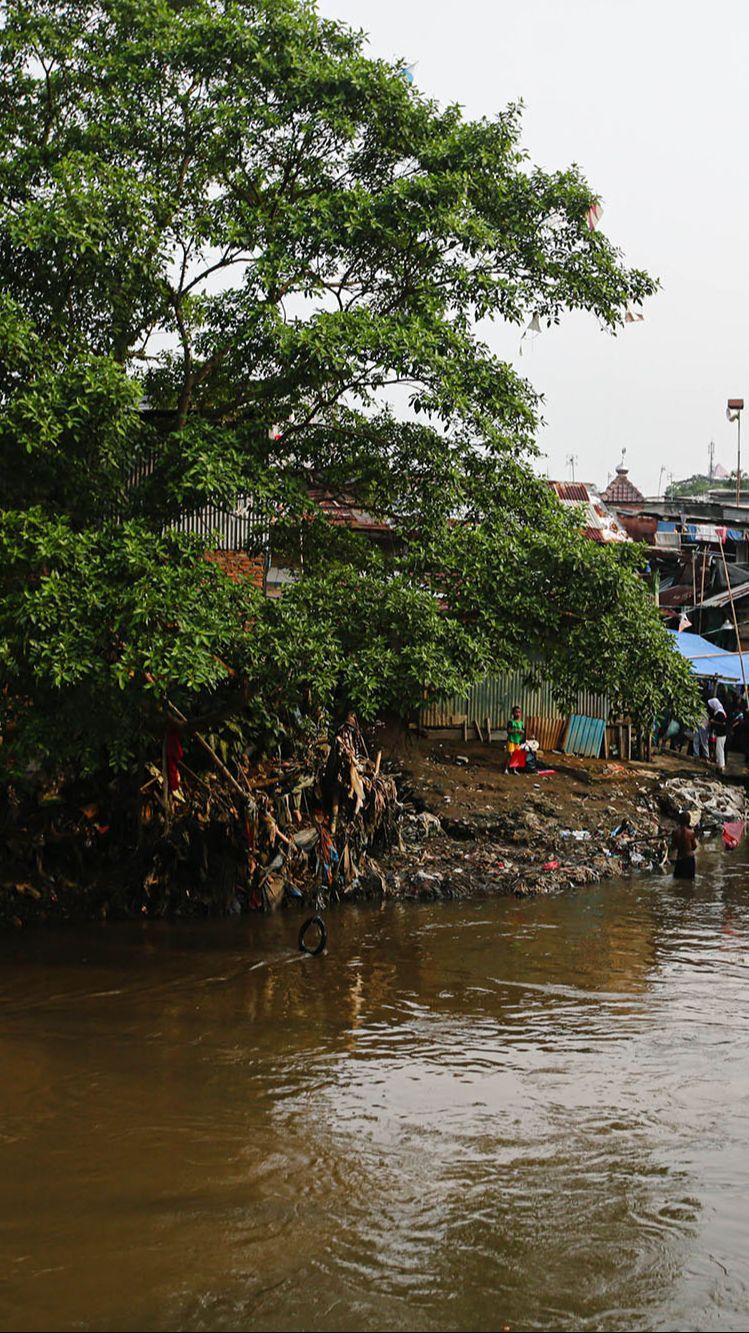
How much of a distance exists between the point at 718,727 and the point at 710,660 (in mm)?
1646

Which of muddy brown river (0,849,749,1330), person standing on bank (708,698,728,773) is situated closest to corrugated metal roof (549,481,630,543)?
person standing on bank (708,698,728,773)

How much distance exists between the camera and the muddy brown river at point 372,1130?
19.6 feet

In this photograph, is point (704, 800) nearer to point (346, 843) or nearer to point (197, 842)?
point (346, 843)

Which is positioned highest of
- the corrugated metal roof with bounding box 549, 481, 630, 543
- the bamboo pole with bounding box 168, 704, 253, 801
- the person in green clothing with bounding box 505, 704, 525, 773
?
the corrugated metal roof with bounding box 549, 481, 630, 543

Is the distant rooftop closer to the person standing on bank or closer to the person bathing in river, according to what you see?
the person standing on bank

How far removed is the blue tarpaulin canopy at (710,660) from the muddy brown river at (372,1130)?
1172cm

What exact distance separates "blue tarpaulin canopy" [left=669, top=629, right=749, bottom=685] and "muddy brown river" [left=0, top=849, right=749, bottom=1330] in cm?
1172

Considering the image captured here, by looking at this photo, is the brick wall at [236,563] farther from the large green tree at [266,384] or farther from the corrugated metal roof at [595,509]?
the corrugated metal roof at [595,509]

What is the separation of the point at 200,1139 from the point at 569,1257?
9.10ft

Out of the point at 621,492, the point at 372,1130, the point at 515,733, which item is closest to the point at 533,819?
the point at 515,733

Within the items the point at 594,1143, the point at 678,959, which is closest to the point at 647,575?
the point at 678,959

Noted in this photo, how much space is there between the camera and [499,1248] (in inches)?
252

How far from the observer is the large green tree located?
1035 centimetres

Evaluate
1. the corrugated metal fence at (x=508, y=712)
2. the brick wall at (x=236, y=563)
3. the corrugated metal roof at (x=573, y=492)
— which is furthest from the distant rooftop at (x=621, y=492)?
the brick wall at (x=236, y=563)
